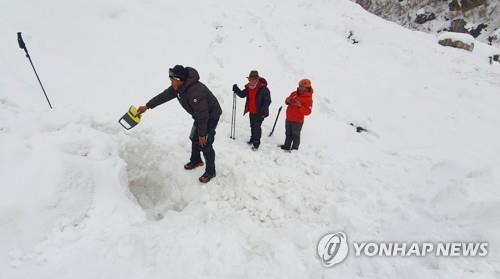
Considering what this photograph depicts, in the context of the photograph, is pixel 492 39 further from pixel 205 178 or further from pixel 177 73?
pixel 177 73

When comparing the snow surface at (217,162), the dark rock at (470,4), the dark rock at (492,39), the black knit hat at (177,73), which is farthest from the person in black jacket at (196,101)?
the dark rock at (470,4)

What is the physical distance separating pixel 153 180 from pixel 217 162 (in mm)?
1337

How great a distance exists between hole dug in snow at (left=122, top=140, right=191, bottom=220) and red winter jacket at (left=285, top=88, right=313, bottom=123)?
9.20 feet

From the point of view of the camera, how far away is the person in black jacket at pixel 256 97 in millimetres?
6523

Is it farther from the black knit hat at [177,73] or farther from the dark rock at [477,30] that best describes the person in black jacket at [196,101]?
the dark rock at [477,30]

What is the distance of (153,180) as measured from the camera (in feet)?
19.5

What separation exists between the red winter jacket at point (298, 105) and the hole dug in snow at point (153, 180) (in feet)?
9.20

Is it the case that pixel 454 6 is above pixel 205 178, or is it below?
above

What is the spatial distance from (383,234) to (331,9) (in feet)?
57.1

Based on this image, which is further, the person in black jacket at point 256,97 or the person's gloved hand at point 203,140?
the person in black jacket at point 256,97

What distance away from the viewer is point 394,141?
8.73m

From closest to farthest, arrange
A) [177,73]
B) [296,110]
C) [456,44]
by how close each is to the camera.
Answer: [177,73], [296,110], [456,44]

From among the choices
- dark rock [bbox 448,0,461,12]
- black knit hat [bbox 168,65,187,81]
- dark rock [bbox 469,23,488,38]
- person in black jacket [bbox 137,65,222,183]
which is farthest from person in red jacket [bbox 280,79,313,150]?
dark rock [bbox 448,0,461,12]

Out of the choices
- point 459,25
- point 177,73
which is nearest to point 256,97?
point 177,73
